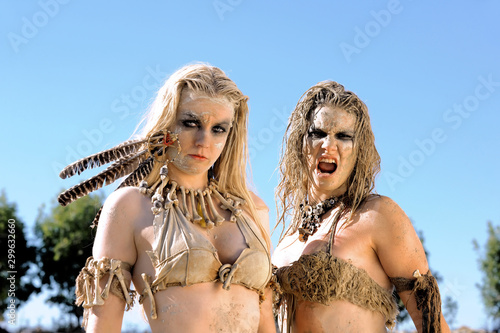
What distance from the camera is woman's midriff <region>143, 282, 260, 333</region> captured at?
11.8 ft

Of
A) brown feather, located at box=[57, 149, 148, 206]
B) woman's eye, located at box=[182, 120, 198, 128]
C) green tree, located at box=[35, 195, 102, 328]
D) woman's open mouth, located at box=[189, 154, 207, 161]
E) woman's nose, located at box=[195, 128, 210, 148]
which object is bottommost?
brown feather, located at box=[57, 149, 148, 206]

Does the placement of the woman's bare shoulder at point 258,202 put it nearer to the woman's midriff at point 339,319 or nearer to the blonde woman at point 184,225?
the blonde woman at point 184,225

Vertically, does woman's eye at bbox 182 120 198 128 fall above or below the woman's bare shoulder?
above

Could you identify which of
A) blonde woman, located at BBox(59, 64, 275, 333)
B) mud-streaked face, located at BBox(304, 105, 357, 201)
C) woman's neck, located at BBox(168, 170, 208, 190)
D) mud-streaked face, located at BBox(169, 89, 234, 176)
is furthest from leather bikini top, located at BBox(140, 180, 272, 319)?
mud-streaked face, located at BBox(304, 105, 357, 201)

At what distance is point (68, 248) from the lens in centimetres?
2541

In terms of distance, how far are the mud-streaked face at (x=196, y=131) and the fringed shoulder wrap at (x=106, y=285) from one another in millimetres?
804

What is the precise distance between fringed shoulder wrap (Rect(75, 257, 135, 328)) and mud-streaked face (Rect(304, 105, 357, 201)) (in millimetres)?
1992

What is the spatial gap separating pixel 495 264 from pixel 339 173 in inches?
988

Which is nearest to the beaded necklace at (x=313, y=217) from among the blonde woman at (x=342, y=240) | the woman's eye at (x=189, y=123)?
the blonde woman at (x=342, y=240)

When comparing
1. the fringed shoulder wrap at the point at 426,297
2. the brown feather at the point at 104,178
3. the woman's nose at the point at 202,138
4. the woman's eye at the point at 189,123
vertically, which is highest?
the woman's eye at the point at 189,123

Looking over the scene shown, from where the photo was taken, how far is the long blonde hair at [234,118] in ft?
13.2

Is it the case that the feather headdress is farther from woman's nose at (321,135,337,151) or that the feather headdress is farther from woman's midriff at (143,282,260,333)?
woman's nose at (321,135,337,151)

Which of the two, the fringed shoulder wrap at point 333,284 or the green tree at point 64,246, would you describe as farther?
the green tree at point 64,246

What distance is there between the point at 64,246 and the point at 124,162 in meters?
22.7
